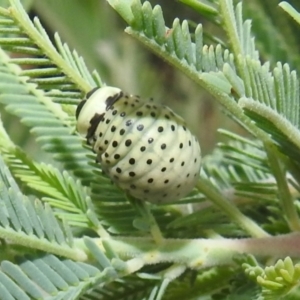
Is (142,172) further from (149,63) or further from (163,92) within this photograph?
(149,63)

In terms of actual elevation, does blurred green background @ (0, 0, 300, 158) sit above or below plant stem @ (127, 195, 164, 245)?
above

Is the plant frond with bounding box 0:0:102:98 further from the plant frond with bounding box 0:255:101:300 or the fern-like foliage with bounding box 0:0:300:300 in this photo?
the plant frond with bounding box 0:255:101:300

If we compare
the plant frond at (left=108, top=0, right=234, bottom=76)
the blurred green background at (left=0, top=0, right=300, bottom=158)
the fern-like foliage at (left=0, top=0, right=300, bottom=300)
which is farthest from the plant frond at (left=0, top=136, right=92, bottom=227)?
the blurred green background at (left=0, top=0, right=300, bottom=158)

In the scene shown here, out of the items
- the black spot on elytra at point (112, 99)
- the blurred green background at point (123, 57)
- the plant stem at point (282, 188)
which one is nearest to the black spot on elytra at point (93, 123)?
the black spot on elytra at point (112, 99)

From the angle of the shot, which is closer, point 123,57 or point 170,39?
point 170,39

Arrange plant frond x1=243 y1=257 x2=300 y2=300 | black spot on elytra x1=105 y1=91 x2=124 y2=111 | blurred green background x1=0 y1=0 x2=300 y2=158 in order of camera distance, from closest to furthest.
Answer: plant frond x1=243 y1=257 x2=300 y2=300 → black spot on elytra x1=105 y1=91 x2=124 y2=111 → blurred green background x1=0 y1=0 x2=300 y2=158

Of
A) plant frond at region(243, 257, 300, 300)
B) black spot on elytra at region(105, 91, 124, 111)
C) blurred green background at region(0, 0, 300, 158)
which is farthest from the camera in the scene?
blurred green background at region(0, 0, 300, 158)

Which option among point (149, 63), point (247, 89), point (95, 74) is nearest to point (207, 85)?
point (247, 89)

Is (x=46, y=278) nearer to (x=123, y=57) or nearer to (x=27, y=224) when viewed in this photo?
(x=27, y=224)

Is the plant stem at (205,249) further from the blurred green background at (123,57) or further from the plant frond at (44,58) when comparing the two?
the blurred green background at (123,57)

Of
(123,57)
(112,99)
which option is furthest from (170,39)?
(123,57)

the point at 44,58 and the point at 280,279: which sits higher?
the point at 44,58
